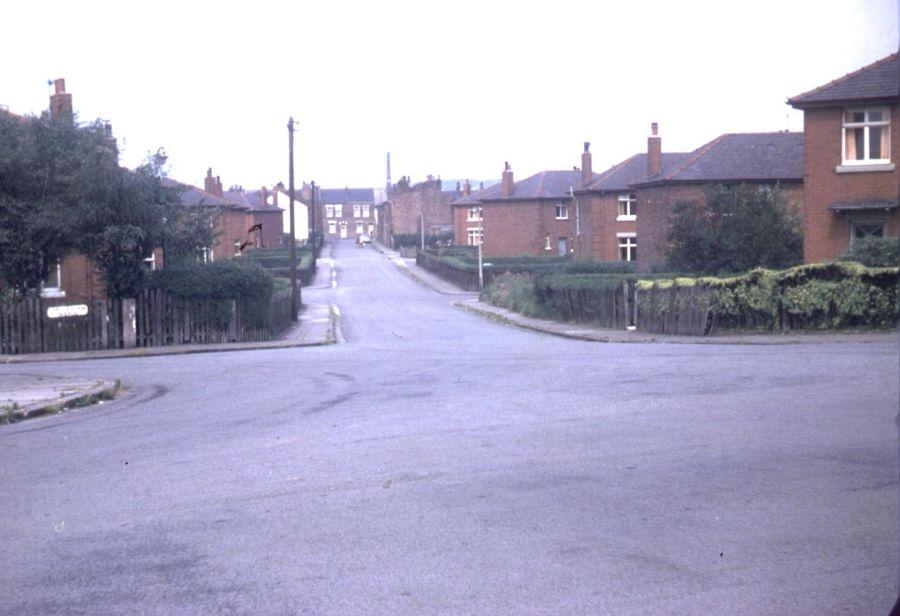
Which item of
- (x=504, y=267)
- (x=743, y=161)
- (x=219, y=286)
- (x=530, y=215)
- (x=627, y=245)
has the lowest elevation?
(x=219, y=286)

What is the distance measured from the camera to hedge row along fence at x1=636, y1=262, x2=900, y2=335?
2562cm

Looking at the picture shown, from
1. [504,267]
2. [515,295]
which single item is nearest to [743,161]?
[515,295]

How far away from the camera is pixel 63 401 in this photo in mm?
16469

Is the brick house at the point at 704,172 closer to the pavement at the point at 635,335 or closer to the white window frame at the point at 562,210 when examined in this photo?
the pavement at the point at 635,335

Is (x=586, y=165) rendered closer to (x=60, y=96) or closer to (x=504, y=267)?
(x=504, y=267)

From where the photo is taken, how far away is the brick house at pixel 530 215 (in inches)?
3415

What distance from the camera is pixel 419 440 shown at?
11633 millimetres

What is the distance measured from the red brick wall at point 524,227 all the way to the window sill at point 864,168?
178 feet

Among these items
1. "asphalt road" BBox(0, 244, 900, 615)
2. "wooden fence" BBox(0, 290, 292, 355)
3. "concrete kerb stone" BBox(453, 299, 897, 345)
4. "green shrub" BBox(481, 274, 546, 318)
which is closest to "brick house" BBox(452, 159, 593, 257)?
"green shrub" BBox(481, 274, 546, 318)

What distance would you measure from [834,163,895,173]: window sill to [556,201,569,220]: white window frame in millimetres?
54930

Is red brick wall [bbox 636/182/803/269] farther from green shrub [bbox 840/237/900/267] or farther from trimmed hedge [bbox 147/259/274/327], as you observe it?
trimmed hedge [bbox 147/259/274/327]

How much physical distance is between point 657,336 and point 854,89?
31.5 feet

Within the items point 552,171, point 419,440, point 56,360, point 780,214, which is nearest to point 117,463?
point 419,440

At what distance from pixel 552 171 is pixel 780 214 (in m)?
53.6
